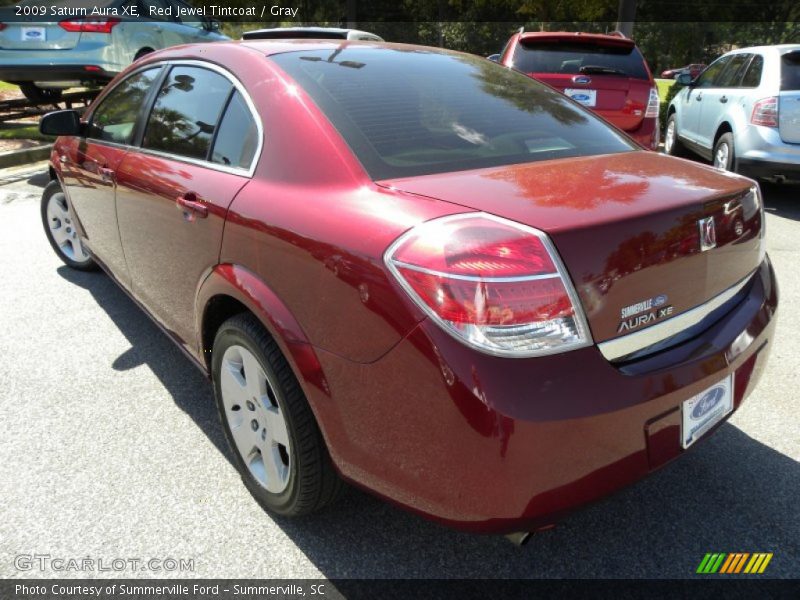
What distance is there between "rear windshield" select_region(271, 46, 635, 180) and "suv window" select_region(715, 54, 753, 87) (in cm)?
542

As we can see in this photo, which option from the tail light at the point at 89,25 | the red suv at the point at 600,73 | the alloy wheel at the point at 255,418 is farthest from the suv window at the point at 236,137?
the tail light at the point at 89,25

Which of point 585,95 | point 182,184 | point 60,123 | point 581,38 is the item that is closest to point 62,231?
point 60,123

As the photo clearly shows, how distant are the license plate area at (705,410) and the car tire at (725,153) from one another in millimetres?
5357

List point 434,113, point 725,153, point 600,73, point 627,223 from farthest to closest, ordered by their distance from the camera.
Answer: point 725,153 < point 600,73 < point 434,113 < point 627,223

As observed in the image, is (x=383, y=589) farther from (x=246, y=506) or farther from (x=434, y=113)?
(x=434, y=113)

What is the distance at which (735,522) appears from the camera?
214 cm

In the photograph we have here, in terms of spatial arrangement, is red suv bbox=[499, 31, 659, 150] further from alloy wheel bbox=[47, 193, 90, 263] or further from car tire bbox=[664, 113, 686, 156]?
alloy wheel bbox=[47, 193, 90, 263]

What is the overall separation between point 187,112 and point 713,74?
7.31 meters

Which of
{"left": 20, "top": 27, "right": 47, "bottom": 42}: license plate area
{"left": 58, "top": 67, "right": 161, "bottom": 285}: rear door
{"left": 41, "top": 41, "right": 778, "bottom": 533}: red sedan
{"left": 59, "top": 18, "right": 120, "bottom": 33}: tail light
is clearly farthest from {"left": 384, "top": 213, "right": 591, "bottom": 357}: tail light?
{"left": 20, "top": 27, "right": 47, "bottom": 42}: license plate area

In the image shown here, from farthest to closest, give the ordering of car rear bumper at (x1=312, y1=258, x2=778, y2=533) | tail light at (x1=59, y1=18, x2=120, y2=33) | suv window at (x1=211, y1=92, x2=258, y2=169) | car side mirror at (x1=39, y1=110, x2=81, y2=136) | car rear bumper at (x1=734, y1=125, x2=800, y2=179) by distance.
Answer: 1. tail light at (x1=59, y1=18, x2=120, y2=33)
2. car rear bumper at (x1=734, y1=125, x2=800, y2=179)
3. car side mirror at (x1=39, y1=110, x2=81, y2=136)
4. suv window at (x1=211, y1=92, x2=258, y2=169)
5. car rear bumper at (x1=312, y1=258, x2=778, y2=533)

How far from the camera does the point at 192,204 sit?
7.44 ft

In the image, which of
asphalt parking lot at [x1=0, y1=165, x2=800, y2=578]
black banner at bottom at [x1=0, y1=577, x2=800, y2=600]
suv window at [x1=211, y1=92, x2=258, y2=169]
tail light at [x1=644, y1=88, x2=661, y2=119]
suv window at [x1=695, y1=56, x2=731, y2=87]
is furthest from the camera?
suv window at [x1=695, y1=56, x2=731, y2=87]

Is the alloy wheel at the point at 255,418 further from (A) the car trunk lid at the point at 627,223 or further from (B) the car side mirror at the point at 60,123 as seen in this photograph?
(B) the car side mirror at the point at 60,123

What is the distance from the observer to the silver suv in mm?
5906
